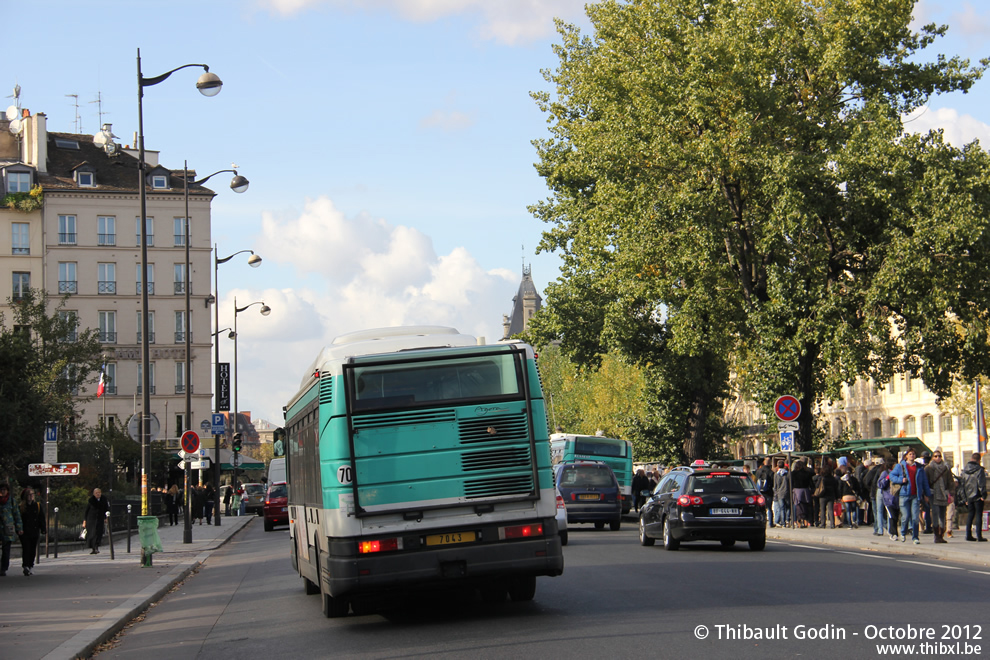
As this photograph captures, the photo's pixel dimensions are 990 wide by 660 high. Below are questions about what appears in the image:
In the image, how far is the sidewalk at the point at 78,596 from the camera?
1260cm

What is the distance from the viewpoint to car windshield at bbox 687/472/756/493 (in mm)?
22469

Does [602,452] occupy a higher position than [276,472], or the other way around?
[602,452]

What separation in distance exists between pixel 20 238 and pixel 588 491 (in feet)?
205

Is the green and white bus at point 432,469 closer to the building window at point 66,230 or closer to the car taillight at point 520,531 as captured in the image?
the car taillight at point 520,531

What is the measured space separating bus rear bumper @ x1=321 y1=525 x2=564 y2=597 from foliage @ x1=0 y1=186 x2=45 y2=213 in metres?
76.4

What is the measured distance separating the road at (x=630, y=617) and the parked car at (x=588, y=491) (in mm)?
12260

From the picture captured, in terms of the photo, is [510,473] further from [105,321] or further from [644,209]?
[105,321]

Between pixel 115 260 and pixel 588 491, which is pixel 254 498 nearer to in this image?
pixel 115 260

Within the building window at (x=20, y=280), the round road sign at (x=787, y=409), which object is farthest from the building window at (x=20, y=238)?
the round road sign at (x=787, y=409)

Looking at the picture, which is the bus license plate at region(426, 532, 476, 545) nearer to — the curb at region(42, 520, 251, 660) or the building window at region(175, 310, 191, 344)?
the curb at region(42, 520, 251, 660)

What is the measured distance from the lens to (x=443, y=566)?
12422mm

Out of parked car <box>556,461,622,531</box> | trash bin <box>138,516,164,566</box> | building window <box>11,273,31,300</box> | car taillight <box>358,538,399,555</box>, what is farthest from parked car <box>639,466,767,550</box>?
building window <box>11,273,31,300</box>

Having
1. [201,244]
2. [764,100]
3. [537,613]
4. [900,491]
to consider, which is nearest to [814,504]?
[900,491]

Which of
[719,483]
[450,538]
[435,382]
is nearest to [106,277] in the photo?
[719,483]
